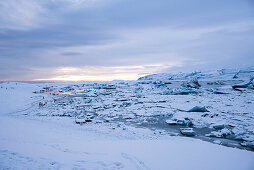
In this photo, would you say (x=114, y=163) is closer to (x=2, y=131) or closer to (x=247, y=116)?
(x=2, y=131)

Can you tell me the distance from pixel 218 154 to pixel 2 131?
20.4 ft

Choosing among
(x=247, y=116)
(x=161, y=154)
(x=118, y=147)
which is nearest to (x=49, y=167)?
(x=118, y=147)

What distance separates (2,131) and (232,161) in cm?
639

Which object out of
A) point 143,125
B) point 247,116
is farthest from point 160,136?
point 247,116

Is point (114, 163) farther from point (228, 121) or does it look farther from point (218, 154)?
point (228, 121)

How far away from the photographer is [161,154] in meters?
3.26

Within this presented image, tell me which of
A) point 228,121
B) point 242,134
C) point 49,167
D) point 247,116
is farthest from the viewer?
point 247,116

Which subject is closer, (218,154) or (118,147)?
(218,154)

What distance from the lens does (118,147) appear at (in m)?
3.56

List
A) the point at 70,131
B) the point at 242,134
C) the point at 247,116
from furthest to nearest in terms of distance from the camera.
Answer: the point at 247,116 < the point at 70,131 < the point at 242,134

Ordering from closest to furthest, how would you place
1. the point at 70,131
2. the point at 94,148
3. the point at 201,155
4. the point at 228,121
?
1. the point at 201,155
2. the point at 94,148
3. the point at 70,131
4. the point at 228,121

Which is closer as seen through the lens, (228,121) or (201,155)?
(201,155)

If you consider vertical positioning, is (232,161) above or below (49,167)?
below

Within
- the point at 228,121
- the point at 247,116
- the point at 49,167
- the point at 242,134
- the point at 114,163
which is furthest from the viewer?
the point at 247,116
